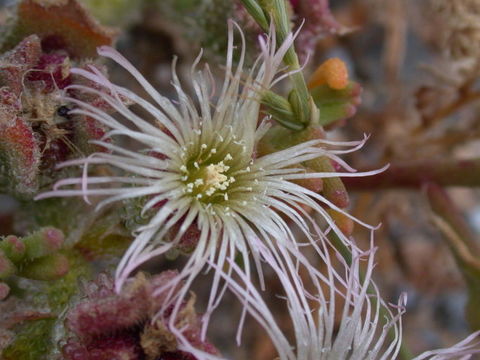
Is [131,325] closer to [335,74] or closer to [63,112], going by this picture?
[63,112]

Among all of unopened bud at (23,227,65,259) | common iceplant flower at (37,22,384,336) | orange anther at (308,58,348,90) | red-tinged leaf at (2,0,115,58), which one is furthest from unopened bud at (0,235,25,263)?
orange anther at (308,58,348,90)

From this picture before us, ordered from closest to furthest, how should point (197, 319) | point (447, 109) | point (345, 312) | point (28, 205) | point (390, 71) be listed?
point (197, 319), point (345, 312), point (28, 205), point (447, 109), point (390, 71)

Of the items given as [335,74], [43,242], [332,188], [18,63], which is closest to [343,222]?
[332,188]

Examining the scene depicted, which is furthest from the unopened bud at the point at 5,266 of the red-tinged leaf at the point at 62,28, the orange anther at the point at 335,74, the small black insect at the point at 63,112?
the orange anther at the point at 335,74

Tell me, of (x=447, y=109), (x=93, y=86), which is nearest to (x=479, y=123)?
(x=447, y=109)

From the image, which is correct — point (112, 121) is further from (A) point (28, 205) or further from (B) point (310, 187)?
(A) point (28, 205)

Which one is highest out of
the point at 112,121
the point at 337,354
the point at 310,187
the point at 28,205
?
the point at 112,121
